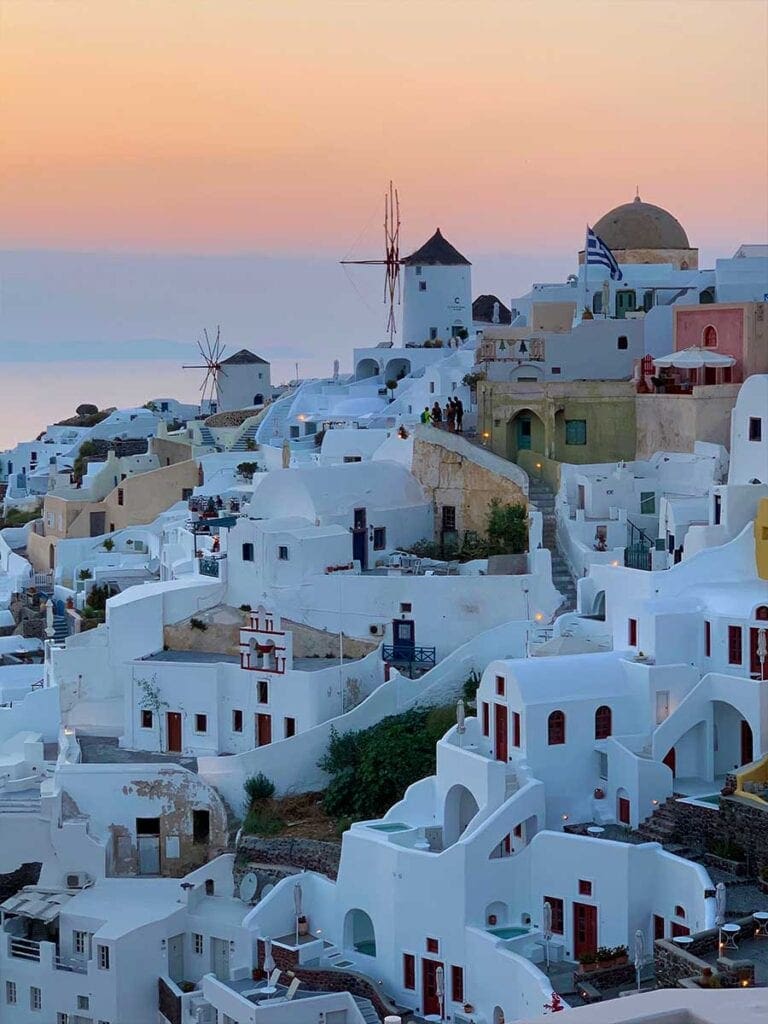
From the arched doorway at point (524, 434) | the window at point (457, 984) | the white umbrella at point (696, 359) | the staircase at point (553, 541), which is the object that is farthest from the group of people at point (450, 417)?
the window at point (457, 984)

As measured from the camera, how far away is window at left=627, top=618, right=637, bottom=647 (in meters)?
28.8

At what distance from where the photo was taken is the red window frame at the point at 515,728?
26547 mm

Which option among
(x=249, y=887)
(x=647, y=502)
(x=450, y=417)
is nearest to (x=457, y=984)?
(x=249, y=887)

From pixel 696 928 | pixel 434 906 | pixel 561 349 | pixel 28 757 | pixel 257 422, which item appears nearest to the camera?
pixel 696 928

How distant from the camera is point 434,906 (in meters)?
25.5

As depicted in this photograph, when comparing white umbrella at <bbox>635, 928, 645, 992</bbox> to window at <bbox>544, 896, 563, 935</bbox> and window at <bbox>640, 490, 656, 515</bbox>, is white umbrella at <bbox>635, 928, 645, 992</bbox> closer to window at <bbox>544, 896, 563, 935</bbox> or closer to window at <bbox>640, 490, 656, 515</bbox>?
window at <bbox>544, 896, 563, 935</bbox>

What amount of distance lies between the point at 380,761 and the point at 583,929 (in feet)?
19.0

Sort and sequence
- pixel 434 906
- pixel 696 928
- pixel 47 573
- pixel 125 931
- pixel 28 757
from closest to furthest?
pixel 696 928 → pixel 434 906 → pixel 125 931 → pixel 28 757 → pixel 47 573

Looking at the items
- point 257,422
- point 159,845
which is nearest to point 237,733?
point 159,845

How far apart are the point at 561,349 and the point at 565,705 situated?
14.8 meters

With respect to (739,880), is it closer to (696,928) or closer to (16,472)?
(696,928)

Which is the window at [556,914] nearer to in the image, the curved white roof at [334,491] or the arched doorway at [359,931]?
the arched doorway at [359,931]

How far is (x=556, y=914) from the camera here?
82.7 feet

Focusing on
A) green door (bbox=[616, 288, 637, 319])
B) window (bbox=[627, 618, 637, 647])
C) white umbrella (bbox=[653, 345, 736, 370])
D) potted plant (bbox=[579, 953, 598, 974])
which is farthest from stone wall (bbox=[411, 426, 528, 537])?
potted plant (bbox=[579, 953, 598, 974])
